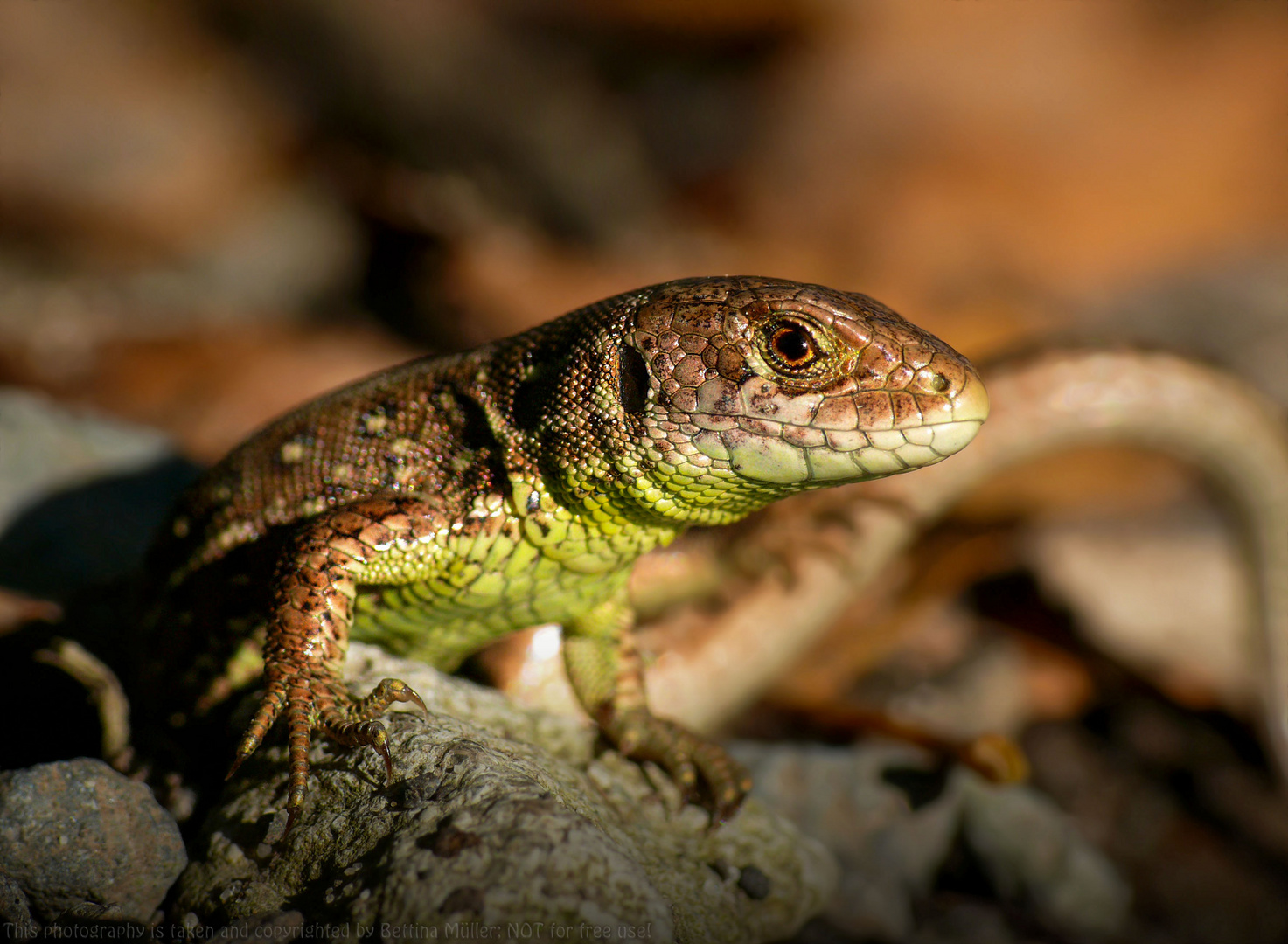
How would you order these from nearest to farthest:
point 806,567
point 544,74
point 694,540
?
1. point 806,567
2. point 694,540
3. point 544,74

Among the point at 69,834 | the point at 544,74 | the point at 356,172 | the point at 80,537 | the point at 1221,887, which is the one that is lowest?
the point at 1221,887

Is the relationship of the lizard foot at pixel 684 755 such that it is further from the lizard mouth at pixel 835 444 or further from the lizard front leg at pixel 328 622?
the lizard mouth at pixel 835 444

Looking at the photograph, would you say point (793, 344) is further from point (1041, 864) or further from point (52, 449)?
point (52, 449)

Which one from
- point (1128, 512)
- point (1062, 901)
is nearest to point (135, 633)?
point (1062, 901)

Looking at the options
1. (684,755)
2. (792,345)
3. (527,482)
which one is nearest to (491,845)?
(527,482)

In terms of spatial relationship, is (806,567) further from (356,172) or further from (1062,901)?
(356,172)

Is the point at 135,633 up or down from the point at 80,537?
down

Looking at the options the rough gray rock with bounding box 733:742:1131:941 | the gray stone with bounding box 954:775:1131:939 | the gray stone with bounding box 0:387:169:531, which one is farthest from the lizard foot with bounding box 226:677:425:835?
the gray stone with bounding box 0:387:169:531
